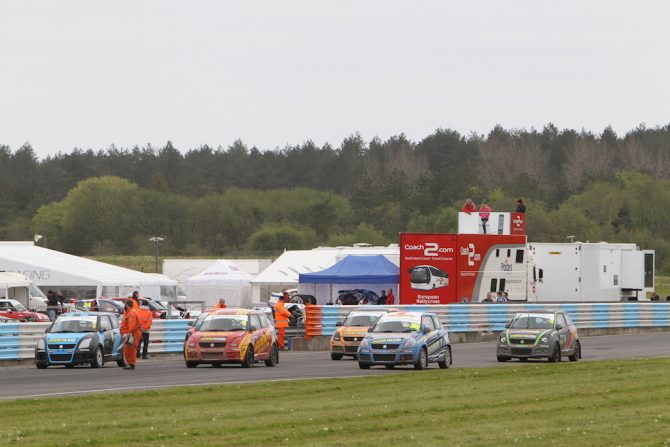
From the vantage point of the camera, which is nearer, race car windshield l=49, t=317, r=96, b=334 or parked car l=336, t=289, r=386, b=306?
race car windshield l=49, t=317, r=96, b=334

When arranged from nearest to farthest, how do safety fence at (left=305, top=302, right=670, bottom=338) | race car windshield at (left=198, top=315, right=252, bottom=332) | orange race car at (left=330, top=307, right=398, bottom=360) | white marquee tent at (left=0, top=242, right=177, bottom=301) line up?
race car windshield at (left=198, top=315, right=252, bottom=332)
orange race car at (left=330, top=307, right=398, bottom=360)
safety fence at (left=305, top=302, right=670, bottom=338)
white marquee tent at (left=0, top=242, right=177, bottom=301)

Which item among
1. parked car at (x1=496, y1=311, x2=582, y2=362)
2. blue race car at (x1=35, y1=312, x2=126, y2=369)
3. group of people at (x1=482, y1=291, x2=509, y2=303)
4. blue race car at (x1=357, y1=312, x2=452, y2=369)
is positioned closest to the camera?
blue race car at (x1=357, y1=312, x2=452, y2=369)

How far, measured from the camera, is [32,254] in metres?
66.1

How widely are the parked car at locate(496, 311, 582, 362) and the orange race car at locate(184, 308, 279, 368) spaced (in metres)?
5.67

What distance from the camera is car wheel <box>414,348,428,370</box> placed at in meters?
31.3

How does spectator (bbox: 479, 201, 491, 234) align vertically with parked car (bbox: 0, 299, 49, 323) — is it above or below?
above

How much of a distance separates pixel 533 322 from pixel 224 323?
7.67 metres

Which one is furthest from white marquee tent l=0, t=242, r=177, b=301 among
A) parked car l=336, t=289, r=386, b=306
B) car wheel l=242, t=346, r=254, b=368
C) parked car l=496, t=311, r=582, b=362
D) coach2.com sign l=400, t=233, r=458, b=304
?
parked car l=496, t=311, r=582, b=362

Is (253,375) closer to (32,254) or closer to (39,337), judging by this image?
(39,337)

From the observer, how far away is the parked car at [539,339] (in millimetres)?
34094

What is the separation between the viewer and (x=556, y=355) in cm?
3416

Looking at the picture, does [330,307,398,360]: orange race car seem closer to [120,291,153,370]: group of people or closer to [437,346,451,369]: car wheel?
[437,346,451,369]: car wheel

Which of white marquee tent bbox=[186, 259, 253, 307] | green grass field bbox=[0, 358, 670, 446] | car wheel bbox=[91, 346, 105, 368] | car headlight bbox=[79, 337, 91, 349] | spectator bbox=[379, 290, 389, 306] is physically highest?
white marquee tent bbox=[186, 259, 253, 307]

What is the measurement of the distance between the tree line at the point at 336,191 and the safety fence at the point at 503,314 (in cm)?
5441
